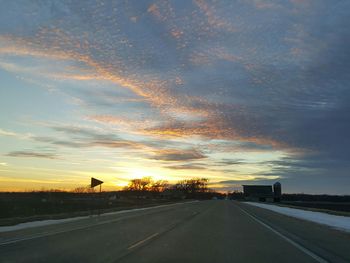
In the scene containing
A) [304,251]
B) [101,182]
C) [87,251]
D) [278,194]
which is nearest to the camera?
[87,251]

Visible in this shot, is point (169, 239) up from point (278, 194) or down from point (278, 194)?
down

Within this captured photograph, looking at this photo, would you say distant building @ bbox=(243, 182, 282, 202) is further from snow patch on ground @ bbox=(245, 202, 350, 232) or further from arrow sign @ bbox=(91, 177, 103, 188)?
arrow sign @ bbox=(91, 177, 103, 188)

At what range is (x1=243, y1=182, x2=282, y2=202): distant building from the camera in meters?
→ 163

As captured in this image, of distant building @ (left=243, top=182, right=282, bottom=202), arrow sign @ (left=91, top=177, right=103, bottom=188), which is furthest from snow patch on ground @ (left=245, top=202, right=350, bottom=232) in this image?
distant building @ (left=243, top=182, right=282, bottom=202)

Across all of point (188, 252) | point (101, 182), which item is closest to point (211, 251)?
point (188, 252)

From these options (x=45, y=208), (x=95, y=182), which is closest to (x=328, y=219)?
(x=95, y=182)

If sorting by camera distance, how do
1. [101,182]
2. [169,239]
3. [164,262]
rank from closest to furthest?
[164,262] < [169,239] < [101,182]

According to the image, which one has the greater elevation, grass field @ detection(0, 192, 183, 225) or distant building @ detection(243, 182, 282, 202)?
distant building @ detection(243, 182, 282, 202)

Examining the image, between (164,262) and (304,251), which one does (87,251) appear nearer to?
(164,262)

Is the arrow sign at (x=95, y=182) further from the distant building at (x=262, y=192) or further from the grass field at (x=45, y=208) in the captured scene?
the distant building at (x=262, y=192)

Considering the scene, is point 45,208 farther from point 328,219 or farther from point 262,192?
point 262,192

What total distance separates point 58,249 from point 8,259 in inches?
85.5

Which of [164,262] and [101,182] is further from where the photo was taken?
[101,182]

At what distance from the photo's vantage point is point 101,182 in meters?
33.1
